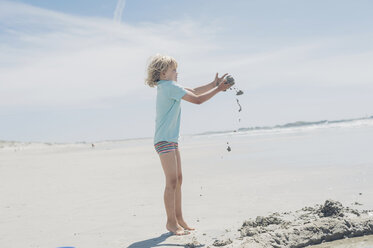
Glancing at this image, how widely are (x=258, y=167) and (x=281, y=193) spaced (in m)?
3.76

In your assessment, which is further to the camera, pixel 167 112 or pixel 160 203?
pixel 160 203

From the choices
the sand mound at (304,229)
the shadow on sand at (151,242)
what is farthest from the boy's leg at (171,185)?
the sand mound at (304,229)

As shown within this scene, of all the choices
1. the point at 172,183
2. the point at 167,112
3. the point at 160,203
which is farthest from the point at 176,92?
the point at 160,203

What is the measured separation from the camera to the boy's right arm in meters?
3.98

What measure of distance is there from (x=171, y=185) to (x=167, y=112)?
84 centimetres

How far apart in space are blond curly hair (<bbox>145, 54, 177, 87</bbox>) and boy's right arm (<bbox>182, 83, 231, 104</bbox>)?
1.49 feet

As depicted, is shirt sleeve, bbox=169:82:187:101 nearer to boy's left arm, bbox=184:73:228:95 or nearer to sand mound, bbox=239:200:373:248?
boy's left arm, bbox=184:73:228:95

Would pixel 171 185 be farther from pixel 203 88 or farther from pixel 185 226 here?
pixel 203 88

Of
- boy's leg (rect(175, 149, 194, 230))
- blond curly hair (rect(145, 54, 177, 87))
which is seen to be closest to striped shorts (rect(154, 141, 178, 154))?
boy's leg (rect(175, 149, 194, 230))

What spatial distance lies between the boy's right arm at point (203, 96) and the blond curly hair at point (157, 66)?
454 mm

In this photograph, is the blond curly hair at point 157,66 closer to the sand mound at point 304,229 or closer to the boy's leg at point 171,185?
the boy's leg at point 171,185

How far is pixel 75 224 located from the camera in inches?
199

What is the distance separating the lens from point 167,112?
13.8 feet

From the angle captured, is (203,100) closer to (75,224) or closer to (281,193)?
(75,224)
